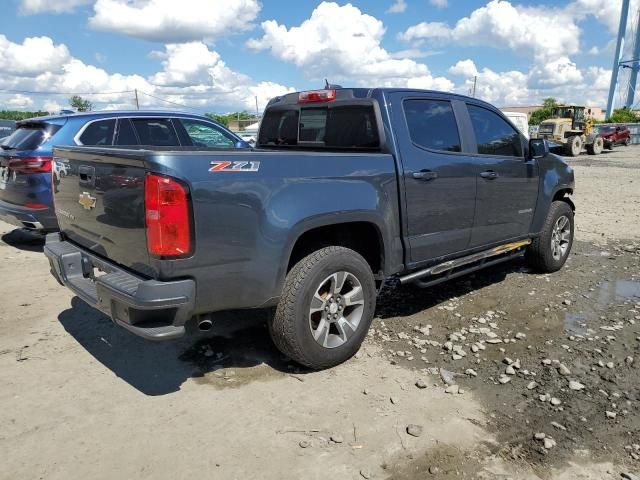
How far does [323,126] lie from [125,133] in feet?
11.2

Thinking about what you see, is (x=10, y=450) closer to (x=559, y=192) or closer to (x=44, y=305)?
(x=44, y=305)

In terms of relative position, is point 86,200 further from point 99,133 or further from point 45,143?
point 99,133

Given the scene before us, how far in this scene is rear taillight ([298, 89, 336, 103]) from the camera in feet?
14.0

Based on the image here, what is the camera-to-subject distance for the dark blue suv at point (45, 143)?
6.17 metres

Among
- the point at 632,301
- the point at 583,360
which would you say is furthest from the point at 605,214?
the point at 583,360

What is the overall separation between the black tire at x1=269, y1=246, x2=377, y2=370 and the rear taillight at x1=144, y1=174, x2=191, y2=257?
0.78m

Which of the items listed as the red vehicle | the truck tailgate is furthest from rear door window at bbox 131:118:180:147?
the red vehicle

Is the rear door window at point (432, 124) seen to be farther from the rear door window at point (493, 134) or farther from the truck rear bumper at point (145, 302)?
the truck rear bumper at point (145, 302)

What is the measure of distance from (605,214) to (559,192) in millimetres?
4666

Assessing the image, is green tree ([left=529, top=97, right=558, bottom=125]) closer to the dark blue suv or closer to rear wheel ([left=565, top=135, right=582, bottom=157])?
rear wheel ([left=565, top=135, right=582, bottom=157])

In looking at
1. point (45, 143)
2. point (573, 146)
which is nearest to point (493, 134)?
point (45, 143)

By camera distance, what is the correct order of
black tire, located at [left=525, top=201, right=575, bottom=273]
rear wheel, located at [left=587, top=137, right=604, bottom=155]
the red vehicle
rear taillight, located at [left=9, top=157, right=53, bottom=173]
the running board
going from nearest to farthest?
the running board < black tire, located at [left=525, top=201, right=575, bottom=273] < rear taillight, located at [left=9, top=157, right=53, bottom=173] < rear wheel, located at [left=587, top=137, right=604, bottom=155] < the red vehicle

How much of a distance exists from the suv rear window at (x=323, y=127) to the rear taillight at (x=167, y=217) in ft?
5.83

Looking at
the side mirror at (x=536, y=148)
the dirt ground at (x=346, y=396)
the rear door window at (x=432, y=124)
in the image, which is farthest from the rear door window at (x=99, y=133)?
the side mirror at (x=536, y=148)
